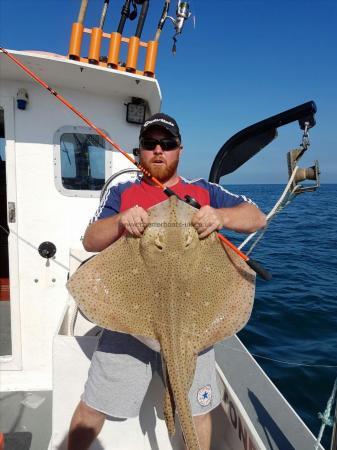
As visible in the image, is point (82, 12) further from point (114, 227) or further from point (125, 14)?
point (114, 227)

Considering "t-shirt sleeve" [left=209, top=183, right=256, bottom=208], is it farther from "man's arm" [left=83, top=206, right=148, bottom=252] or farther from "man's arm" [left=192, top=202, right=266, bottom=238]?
"man's arm" [left=83, top=206, right=148, bottom=252]

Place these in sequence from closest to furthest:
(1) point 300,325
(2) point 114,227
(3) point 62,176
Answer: (2) point 114,227 < (3) point 62,176 < (1) point 300,325

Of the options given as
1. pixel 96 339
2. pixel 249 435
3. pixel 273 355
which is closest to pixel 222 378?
pixel 249 435

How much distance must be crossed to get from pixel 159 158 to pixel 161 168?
76 mm

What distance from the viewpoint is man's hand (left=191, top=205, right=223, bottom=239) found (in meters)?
1.88

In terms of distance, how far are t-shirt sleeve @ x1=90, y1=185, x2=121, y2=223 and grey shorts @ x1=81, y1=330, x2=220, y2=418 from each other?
85 centimetres

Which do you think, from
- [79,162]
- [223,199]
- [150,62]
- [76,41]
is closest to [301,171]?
[223,199]

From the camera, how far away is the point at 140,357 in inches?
90.9

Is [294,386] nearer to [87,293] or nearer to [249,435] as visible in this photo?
[249,435]

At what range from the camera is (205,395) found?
237 centimetres

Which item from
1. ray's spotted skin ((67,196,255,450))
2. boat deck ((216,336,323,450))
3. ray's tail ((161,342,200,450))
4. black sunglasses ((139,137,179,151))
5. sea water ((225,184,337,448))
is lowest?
sea water ((225,184,337,448))

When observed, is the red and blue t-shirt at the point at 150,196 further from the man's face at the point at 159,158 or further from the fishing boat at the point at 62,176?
the fishing boat at the point at 62,176

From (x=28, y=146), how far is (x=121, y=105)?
133 centimetres

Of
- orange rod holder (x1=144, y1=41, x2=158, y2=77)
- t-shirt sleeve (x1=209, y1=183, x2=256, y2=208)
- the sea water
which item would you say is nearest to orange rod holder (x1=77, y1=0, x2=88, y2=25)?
orange rod holder (x1=144, y1=41, x2=158, y2=77)
